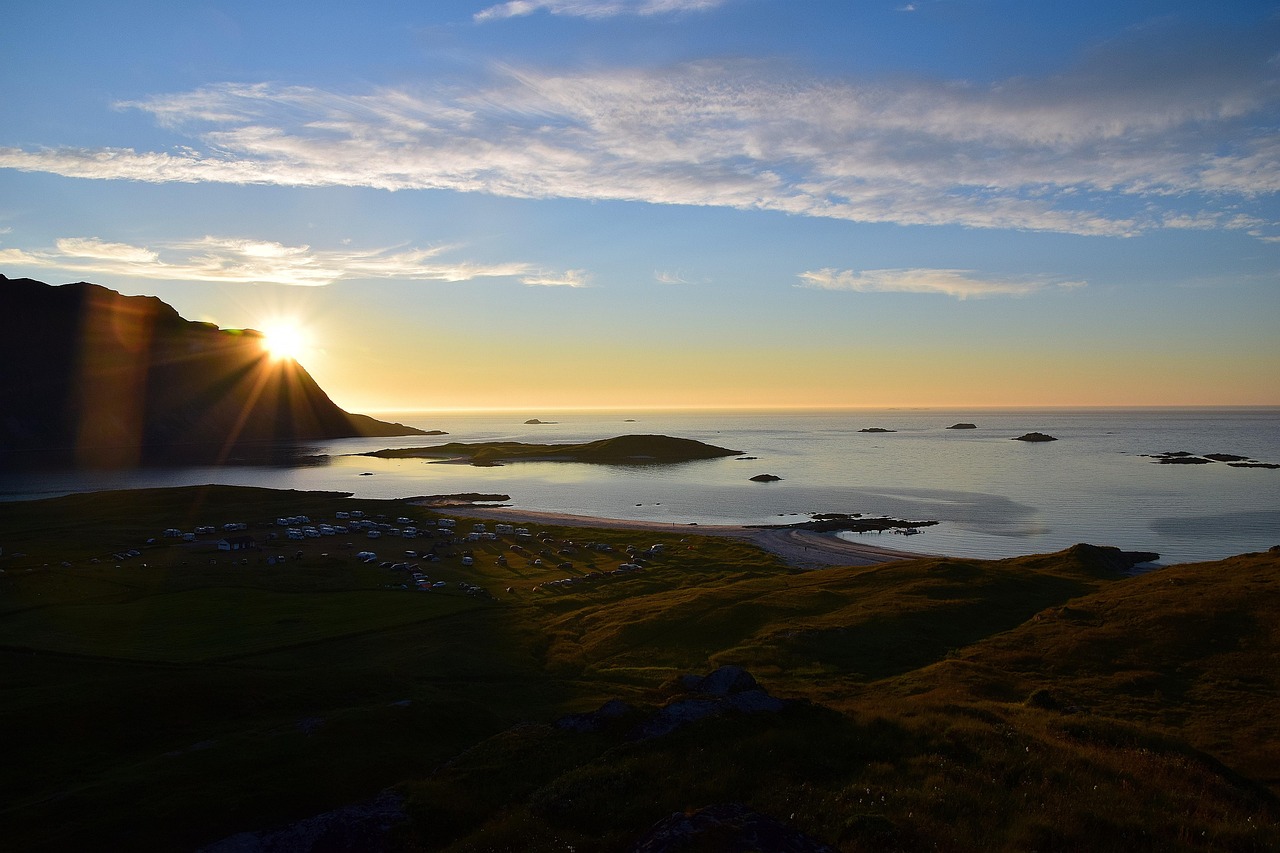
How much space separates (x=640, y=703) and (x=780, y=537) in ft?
259

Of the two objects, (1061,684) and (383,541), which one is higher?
(1061,684)

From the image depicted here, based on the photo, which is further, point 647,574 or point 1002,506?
point 1002,506

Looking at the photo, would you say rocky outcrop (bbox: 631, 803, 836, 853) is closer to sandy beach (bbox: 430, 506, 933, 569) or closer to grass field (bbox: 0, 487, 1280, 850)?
grass field (bbox: 0, 487, 1280, 850)

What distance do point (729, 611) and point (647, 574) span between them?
25.2 m

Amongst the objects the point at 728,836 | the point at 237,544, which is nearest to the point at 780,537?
the point at 237,544

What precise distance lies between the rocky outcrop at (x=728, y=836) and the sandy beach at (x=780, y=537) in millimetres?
68876

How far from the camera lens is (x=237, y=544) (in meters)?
94.2

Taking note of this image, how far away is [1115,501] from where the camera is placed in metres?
132

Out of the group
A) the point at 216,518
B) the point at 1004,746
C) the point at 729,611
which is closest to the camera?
the point at 1004,746

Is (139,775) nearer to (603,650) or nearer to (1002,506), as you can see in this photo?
(603,650)

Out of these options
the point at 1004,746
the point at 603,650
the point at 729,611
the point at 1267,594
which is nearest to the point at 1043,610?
the point at 1267,594

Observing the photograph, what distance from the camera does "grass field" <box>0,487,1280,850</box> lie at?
57.0 ft

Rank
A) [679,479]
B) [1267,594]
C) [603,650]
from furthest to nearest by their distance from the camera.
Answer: [679,479] < [603,650] < [1267,594]

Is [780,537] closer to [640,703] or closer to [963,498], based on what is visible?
[963,498]
